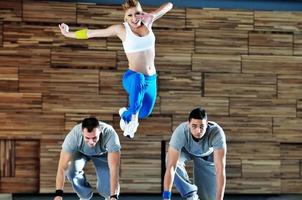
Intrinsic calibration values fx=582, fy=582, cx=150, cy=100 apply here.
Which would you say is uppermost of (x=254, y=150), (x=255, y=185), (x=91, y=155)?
(x=91, y=155)

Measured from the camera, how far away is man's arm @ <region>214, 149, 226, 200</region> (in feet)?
14.6

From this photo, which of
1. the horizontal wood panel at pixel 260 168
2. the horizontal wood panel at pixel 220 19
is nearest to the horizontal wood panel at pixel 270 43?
the horizontal wood panel at pixel 220 19

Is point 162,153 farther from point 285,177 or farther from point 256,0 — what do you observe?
point 256,0

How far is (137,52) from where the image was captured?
15.3 ft

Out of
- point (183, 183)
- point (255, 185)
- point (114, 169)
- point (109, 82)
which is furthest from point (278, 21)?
point (114, 169)

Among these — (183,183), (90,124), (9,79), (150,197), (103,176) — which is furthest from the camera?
(150,197)

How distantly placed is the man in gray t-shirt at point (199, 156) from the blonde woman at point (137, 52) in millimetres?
377

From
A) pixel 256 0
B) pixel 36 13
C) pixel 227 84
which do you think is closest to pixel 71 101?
pixel 36 13

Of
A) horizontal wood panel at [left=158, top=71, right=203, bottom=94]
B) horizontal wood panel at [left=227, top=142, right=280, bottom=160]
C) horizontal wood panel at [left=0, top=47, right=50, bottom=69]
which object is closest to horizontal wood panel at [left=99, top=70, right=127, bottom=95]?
horizontal wood panel at [left=158, top=71, right=203, bottom=94]

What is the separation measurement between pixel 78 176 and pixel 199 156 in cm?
105

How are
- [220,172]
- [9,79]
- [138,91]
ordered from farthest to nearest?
[9,79], [138,91], [220,172]

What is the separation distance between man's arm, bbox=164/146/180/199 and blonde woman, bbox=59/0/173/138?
43 centimetres

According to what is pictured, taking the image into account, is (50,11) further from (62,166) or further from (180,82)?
(62,166)

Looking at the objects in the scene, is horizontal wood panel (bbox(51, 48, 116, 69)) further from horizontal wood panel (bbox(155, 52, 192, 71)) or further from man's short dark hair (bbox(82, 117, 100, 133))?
man's short dark hair (bbox(82, 117, 100, 133))
